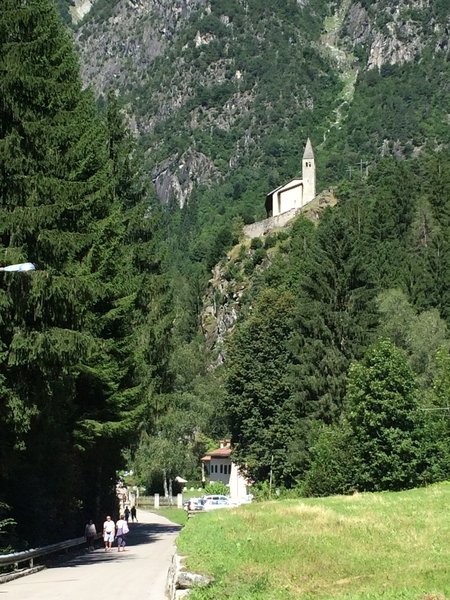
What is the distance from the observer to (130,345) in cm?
3400

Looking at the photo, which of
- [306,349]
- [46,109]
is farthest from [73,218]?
[306,349]

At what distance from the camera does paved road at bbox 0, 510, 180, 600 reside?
1989cm

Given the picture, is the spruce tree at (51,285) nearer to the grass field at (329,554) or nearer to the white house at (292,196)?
the grass field at (329,554)

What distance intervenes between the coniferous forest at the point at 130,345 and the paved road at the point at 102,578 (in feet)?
6.34

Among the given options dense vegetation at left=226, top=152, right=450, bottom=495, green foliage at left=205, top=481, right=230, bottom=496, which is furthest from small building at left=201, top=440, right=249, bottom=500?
dense vegetation at left=226, top=152, right=450, bottom=495

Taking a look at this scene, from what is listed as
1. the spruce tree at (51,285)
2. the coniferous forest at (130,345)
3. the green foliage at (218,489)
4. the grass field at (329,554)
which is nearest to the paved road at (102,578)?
the grass field at (329,554)

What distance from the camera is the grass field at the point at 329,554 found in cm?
1594

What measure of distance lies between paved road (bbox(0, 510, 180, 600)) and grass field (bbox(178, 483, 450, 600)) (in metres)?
1.14

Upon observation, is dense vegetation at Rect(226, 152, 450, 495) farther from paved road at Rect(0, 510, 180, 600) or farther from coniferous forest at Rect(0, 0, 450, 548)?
paved road at Rect(0, 510, 180, 600)

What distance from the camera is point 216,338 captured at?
146 m

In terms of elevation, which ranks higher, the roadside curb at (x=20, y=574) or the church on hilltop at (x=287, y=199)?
the church on hilltop at (x=287, y=199)

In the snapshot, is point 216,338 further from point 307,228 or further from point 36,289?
point 36,289

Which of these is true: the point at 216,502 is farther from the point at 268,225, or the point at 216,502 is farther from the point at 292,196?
the point at 292,196

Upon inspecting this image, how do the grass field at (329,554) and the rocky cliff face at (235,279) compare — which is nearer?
the grass field at (329,554)
